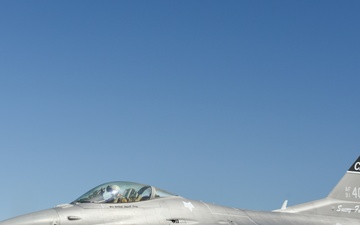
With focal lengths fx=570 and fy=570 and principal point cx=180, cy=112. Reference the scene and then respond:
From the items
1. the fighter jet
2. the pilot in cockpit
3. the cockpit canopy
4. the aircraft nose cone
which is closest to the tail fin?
the fighter jet

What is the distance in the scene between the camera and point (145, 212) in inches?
834

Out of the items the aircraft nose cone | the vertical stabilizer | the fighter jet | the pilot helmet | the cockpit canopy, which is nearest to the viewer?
the aircraft nose cone

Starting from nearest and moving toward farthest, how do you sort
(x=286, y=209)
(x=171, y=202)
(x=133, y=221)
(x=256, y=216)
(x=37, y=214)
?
(x=37, y=214)
(x=133, y=221)
(x=171, y=202)
(x=256, y=216)
(x=286, y=209)

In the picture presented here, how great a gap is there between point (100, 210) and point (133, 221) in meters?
1.28

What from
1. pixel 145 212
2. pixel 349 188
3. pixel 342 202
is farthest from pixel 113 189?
pixel 349 188

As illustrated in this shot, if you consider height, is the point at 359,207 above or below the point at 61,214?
below

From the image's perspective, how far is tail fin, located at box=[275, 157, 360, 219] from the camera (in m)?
26.9

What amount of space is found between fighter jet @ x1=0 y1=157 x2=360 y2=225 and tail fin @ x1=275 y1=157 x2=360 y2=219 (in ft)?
0.58

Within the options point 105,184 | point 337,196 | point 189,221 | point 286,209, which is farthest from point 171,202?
point 337,196

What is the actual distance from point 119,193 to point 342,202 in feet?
39.6

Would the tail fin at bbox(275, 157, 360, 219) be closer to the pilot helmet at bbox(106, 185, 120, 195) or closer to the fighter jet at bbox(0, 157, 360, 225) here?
the fighter jet at bbox(0, 157, 360, 225)

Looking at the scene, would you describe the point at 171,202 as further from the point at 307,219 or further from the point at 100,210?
the point at 307,219

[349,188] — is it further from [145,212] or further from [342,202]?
[145,212]

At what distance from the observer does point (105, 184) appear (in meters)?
21.5
